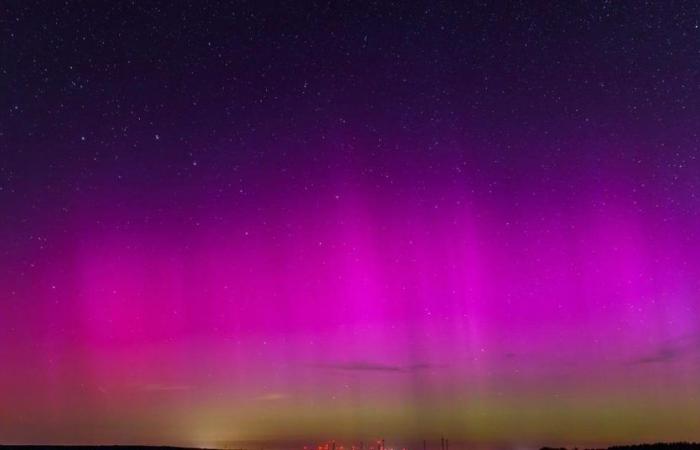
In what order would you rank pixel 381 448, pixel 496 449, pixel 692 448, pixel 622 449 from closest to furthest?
pixel 692 448, pixel 622 449, pixel 496 449, pixel 381 448

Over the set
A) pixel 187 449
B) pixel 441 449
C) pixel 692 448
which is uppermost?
pixel 692 448

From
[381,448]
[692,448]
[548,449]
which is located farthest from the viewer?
[381,448]

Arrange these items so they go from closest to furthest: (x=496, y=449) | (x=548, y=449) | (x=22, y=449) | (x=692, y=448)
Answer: (x=692, y=448) < (x=548, y=449) < (x=22, y=449) < (x=496, y=449)

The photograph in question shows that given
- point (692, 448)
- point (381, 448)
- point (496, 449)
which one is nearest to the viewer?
point (692, 448)

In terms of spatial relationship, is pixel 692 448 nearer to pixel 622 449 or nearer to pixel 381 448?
pixel 622 449

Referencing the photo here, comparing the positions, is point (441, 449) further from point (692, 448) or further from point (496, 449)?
point (692, 448)

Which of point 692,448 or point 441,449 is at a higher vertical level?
point 692,448

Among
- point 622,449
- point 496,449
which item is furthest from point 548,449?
point 496,449

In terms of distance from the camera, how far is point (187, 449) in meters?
49.8

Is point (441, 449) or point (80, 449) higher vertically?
point (80, 449)

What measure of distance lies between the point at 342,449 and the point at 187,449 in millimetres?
57466

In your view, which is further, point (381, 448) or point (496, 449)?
point (381, 448)

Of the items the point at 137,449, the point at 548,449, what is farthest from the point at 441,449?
Answer: the point at 137,449

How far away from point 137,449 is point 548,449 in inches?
1821
